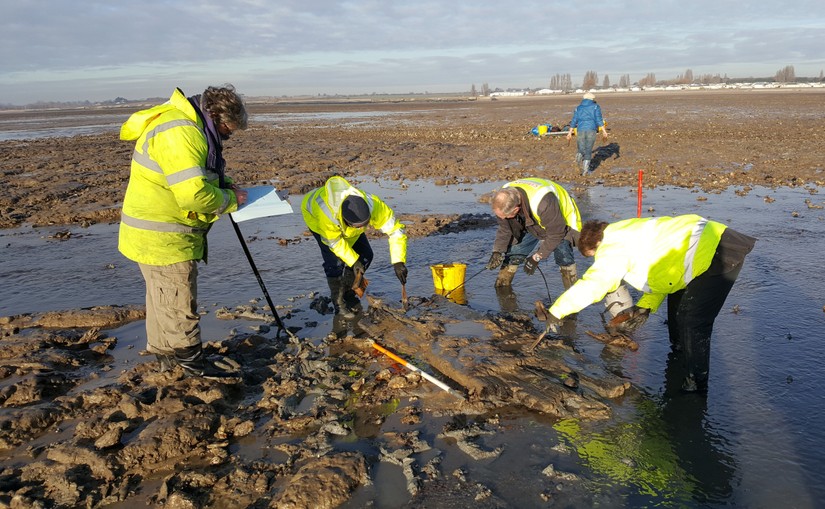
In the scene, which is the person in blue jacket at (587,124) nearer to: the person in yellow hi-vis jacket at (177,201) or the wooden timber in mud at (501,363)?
the wooden timber in mud at (501,363)

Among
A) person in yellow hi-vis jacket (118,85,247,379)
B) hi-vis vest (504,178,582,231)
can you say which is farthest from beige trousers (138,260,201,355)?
hi-vis vest (504,178,582,231)

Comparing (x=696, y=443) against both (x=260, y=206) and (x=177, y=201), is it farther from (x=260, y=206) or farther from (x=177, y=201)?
(x=177, y=201)

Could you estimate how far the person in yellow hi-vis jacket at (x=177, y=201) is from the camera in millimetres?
3656

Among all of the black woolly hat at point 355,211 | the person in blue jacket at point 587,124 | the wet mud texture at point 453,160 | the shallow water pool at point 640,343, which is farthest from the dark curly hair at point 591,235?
the person in blue jacket at point 587,124

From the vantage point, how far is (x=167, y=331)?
4117 millimetres

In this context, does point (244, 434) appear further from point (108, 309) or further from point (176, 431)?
point (108, 309)

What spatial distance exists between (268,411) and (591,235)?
2.69 metres

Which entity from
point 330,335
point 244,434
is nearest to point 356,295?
point 330,335

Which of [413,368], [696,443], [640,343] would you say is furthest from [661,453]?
[413,368]

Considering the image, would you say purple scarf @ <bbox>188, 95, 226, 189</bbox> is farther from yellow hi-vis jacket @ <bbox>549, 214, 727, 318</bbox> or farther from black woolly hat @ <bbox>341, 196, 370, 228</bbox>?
yellow hi-vis jacket @ <bbox>549, 214, 727, 318</bbox>

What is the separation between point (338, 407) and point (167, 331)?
4.78ft

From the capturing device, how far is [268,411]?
3.92 meters

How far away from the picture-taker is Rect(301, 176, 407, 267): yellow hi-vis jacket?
503 centimetres

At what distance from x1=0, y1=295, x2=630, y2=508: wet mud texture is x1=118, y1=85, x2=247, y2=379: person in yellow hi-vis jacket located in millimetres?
382
